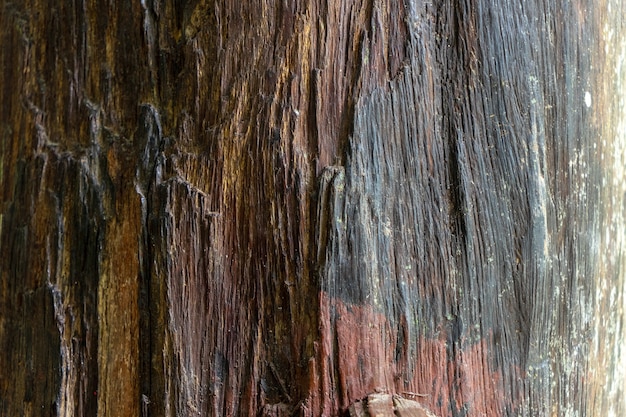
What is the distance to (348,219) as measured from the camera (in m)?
0.57

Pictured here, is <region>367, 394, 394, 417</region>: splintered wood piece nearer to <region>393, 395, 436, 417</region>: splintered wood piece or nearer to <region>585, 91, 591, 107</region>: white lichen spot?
<region>393, 395, 436, 417</region>: splintered wood piece

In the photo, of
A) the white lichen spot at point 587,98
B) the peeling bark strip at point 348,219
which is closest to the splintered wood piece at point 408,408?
the peeling bark strip at point 348,219

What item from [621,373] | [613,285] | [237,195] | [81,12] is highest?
[81,12]

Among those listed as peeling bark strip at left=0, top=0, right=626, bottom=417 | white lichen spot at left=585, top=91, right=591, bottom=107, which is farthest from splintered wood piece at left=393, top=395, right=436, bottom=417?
white lichen spot at left=585, top=91, right=591, bottom=107

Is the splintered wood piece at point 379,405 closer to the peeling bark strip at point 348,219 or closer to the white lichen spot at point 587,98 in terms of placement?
the peeling bark strip at point 348,219

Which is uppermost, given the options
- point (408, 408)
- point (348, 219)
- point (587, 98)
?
point (587, 98)

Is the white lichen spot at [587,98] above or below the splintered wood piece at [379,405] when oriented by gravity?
above

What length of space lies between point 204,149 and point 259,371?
235mm

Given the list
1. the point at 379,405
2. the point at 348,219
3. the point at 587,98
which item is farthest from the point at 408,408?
the point at 587,98

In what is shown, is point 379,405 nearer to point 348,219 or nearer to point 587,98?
point 348,219

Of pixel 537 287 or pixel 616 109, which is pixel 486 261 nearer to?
pixel 537 287

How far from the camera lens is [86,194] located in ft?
2.21

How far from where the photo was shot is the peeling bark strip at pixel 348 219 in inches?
22.8

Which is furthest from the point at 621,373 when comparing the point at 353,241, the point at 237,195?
the point at 237,195
